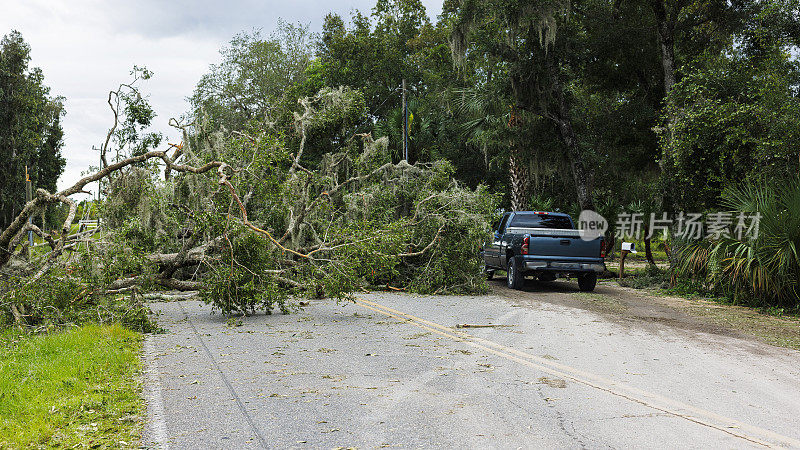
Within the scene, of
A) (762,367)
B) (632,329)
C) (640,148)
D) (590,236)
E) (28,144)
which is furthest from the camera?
(28,144)

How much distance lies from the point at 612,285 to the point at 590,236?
4.69 m

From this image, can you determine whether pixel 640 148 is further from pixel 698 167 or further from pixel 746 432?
pixel 746 432

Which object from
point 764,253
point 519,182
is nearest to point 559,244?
point 764,253

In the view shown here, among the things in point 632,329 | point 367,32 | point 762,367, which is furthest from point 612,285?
point 367,32

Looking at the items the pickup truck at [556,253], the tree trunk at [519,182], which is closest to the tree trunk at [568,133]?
the tree trunk at [519,182]

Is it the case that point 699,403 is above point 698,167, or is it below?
below

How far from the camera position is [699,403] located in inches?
215

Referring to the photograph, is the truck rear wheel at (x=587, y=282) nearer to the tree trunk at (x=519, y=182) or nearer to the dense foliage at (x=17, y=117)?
the tree trunk at (x=519, y=182)

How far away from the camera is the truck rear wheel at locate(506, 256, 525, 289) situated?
642 inches

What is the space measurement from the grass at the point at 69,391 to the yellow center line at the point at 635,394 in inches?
166

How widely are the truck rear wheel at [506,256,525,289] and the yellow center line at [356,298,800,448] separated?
706 cm

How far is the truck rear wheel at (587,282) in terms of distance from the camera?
652 inches

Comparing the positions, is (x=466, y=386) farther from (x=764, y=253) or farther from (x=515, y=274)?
(x=515, y=274)

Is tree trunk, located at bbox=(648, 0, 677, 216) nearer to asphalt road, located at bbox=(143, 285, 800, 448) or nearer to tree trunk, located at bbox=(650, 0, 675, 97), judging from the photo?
tree trunk, located at bbox=(650, 0, 675, 97)
